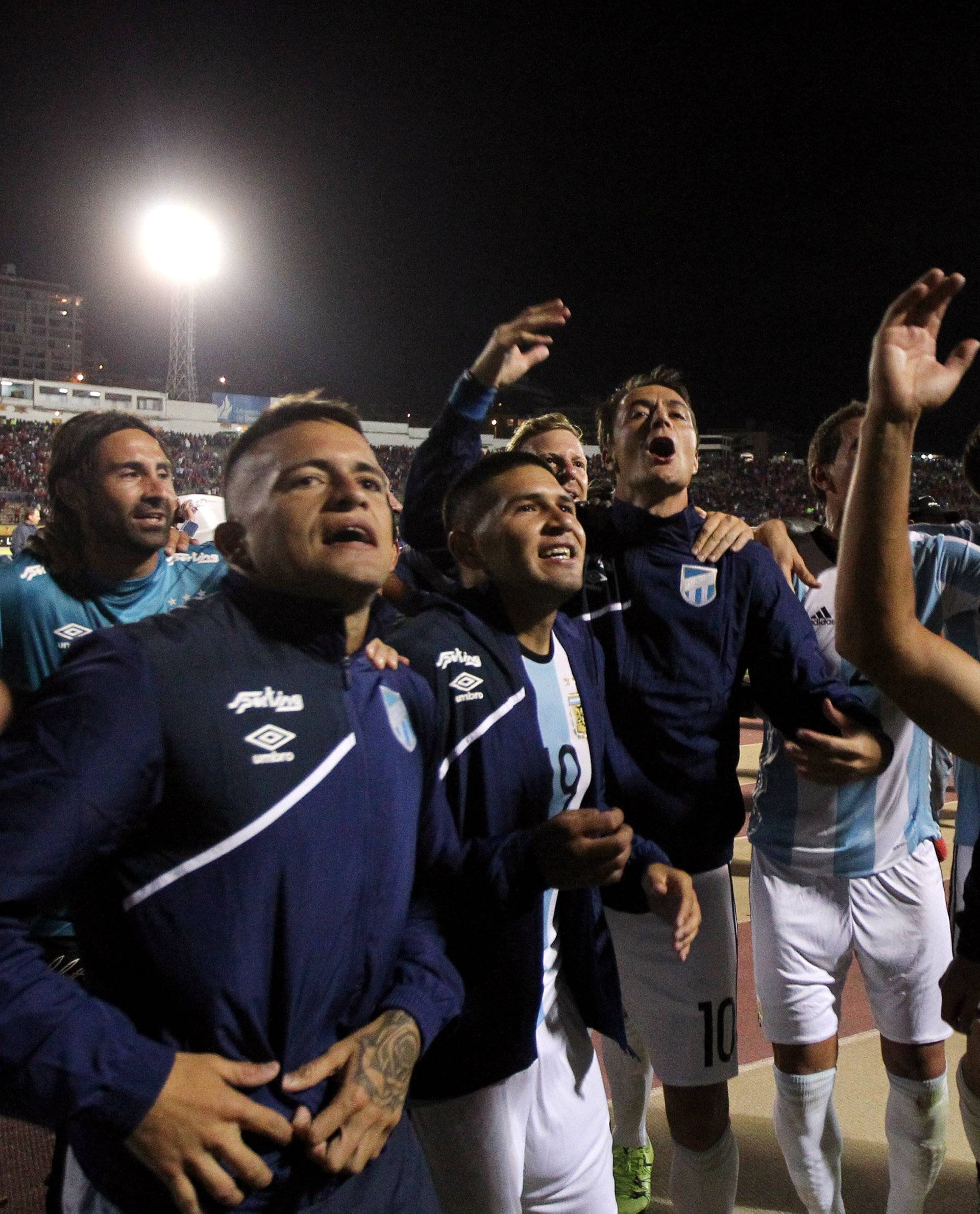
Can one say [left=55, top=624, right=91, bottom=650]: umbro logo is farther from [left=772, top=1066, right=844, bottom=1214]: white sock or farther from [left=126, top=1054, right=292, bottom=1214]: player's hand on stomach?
[left=772, top=1066, right=844, bottom=1214]: white sock

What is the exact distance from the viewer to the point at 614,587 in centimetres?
287

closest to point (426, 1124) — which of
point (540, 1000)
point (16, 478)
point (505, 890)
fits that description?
point (540, 1000)

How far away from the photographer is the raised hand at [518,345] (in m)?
2.86

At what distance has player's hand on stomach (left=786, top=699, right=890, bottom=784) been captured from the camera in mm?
2229

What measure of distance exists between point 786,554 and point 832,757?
1056 mm

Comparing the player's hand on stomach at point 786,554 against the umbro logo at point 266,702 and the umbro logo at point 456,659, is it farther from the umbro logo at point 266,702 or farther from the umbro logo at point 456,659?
the umbro logo at point 266,702

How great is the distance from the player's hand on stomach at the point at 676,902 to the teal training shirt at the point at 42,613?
5.27ft

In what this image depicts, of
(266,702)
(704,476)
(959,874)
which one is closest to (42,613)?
(266,702)

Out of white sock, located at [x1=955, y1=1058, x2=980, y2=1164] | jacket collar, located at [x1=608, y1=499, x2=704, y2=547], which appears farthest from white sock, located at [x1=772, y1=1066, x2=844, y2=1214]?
jacket collar, located at [x1=608, y1=499, x2=704, y2=547]

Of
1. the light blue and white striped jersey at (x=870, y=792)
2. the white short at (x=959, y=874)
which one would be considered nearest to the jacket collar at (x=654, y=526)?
the light blue and white striped jersey at (x=870, y=792)

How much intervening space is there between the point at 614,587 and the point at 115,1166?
2014 millimetres

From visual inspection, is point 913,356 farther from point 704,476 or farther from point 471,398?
point 704,476

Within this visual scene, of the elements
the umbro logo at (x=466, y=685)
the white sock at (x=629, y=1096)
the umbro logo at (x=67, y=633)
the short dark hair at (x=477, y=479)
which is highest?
the short dark hair at (x=477, y=479)

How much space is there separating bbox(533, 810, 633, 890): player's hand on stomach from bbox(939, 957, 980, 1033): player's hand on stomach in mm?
767
